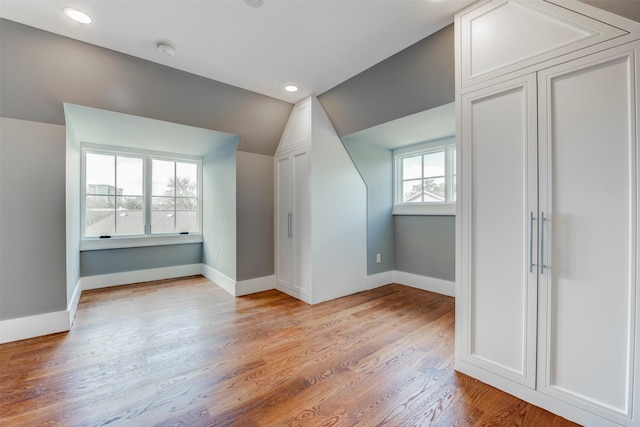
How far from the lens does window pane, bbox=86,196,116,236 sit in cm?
397

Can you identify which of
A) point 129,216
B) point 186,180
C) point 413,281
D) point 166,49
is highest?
point 166,49

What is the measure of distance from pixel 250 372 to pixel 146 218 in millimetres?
3583

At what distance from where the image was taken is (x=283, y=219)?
3.79 m

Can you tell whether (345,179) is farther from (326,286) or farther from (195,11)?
(195,11)

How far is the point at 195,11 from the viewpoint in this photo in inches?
73.6

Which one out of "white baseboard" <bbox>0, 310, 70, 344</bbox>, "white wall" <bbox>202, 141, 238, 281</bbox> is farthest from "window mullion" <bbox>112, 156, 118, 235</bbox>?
"white baseboard" <bbox>0, 310, 70, 344</bbox>

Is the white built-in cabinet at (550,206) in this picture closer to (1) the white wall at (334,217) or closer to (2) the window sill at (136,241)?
(1) the white wall at (334,217)

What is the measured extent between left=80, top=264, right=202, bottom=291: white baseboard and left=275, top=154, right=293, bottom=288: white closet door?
6.07 ft

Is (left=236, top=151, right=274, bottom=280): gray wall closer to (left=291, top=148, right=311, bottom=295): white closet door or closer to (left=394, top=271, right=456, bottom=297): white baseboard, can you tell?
(left=291, top=148, right=311, bottom=295): white closet door

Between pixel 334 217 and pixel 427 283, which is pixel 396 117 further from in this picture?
pixel 427 283

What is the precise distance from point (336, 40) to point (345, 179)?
1.74m

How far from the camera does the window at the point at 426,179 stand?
359 cm

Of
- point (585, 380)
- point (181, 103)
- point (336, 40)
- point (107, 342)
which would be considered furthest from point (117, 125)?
point (585, 380)

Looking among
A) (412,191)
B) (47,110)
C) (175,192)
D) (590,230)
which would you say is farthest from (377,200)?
(47,110)
